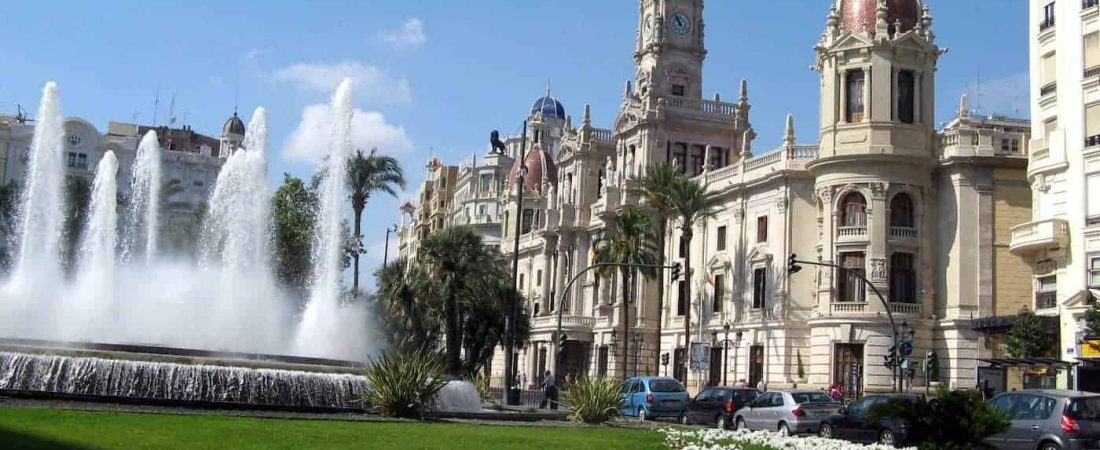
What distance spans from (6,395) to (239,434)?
7348mm

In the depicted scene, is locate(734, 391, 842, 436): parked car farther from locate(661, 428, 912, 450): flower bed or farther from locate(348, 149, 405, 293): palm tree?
locate(348, 149, 405, 293): palm tree

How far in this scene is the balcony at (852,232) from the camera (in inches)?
2053

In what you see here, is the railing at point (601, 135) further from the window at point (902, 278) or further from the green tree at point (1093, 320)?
the green tree at point (1093, 320)

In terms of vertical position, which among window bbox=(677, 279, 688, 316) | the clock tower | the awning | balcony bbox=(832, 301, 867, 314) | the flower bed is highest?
the clock tower

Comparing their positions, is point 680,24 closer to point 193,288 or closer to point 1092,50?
point 1092,50

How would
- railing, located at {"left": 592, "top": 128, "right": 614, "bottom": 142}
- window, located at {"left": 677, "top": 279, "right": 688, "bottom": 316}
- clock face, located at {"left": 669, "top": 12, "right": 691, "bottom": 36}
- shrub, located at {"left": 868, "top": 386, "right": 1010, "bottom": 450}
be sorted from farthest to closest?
railing, located at {"left": 592, "top": 128, "right": 614, "bottom": 142} → clock face, located at {"left": 669, "top": 12, "right": 691, "bottom": 36} → window, located at {"left": 677, "top": 279, "right": 688, "bottom": 316} → shrub, located at {"left": 868, "top": 386, "right": 1010, "bottom": 450}

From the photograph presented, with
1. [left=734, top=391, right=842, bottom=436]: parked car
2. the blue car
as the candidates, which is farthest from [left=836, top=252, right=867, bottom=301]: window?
[left=734, top=391, right=842, bottom=436]: parked car

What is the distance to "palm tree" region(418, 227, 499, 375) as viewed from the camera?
55.7 m

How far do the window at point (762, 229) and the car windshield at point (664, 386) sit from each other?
22.3 meters

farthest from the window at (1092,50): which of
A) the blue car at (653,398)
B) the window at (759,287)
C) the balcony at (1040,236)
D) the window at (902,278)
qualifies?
the window at (759,287)

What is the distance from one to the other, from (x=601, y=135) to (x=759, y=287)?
98.6 ft

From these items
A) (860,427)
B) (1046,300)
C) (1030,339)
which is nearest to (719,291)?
(1046,300)

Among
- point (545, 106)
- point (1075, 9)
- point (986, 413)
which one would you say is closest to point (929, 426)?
point (986, 413)

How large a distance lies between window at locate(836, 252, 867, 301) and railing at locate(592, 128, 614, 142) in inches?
1416
